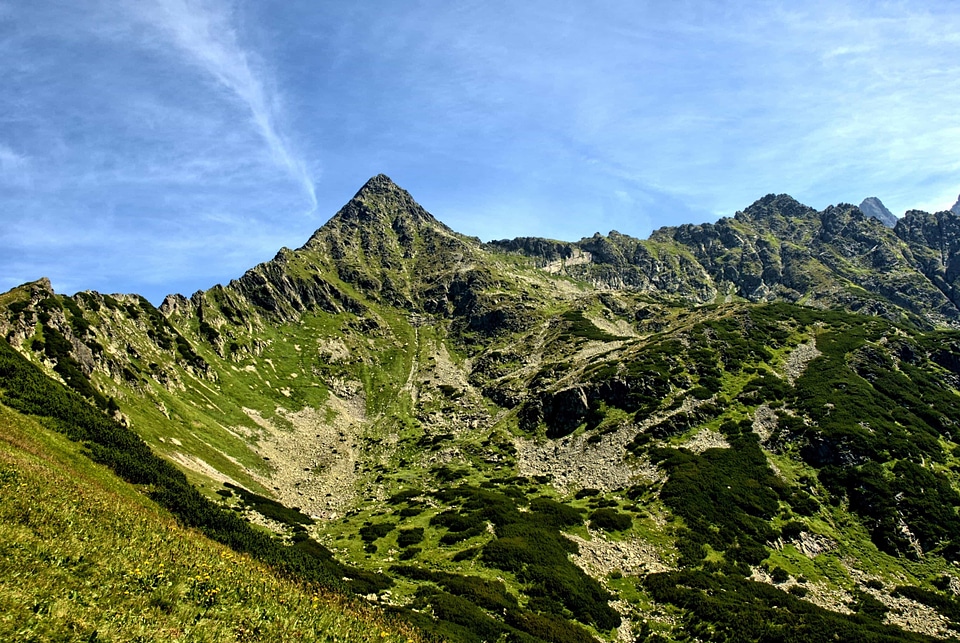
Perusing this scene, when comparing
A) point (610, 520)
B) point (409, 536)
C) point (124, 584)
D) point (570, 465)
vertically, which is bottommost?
point (409, 536)

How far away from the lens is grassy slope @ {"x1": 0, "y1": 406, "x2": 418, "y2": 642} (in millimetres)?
11164

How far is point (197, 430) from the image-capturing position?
3369 inches

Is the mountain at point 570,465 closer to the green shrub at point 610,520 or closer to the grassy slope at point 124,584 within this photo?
the green shrub at point 610,520

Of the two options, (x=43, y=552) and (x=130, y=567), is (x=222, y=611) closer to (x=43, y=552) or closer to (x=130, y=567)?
(x=130, y=567)

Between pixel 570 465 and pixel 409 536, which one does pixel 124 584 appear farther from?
pixel 570 465

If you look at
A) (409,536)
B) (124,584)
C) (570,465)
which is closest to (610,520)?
(409,536)

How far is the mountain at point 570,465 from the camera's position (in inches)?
1491

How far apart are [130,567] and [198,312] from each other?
156 meters

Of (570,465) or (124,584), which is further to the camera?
(570,465)

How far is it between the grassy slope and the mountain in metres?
0.97

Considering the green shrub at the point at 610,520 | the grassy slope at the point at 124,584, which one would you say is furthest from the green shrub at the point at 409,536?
the grassy slope at the point at 124,584

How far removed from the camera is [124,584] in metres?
13.5

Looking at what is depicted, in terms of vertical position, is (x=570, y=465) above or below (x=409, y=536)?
above

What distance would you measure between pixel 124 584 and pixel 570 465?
79.9 meters
